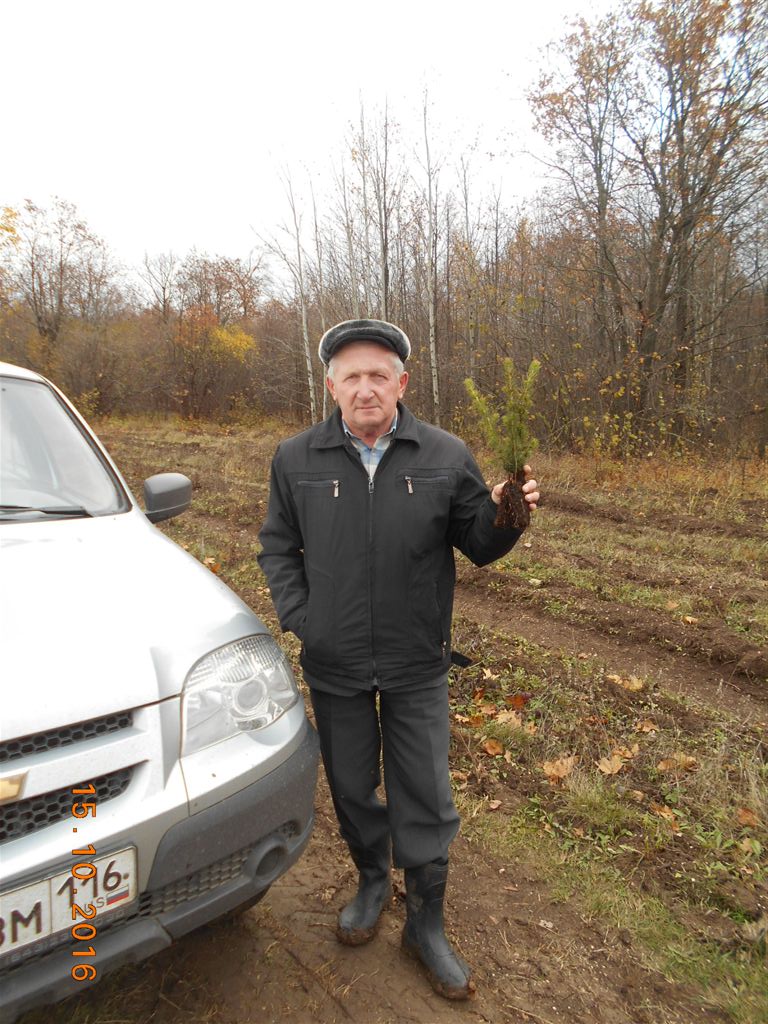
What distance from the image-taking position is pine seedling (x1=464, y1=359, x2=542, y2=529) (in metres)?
1.91

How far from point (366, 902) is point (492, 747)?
4.14 feet

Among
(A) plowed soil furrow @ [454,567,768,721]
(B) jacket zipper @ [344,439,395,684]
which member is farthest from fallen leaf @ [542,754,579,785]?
(B) jacket zipper @ [344,439,395,684]

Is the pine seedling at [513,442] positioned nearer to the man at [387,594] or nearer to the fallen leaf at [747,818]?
the man at [387,594]

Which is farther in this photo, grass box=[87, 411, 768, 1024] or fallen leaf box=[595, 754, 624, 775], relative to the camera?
fallen leaf box=[595, 754, 624, 775]

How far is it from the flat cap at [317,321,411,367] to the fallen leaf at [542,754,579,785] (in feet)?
7.42

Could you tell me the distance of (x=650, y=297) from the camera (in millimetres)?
13539

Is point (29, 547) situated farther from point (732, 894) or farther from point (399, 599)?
point (732, 894)

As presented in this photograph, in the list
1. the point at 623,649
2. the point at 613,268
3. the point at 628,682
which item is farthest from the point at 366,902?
the point at 613,268

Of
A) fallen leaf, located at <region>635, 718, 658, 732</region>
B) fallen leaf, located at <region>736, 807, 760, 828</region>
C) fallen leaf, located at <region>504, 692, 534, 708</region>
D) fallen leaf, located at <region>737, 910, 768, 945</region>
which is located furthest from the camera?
fallen leaf, located at <region>504, 692, 534, 708</region>

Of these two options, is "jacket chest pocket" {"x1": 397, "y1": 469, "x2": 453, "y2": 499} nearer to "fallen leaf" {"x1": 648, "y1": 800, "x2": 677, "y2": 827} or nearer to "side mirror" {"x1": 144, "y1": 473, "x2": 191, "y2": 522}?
"side mirror" {"x1": 144, "y1": 473, "x2": 191, "y2": 522}

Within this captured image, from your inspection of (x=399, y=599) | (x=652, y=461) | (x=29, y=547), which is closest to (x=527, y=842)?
(x=399, y=599)

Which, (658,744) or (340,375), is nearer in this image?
(340,375)

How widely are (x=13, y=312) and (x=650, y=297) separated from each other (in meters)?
28.5

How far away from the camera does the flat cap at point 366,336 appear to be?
2.12 m
